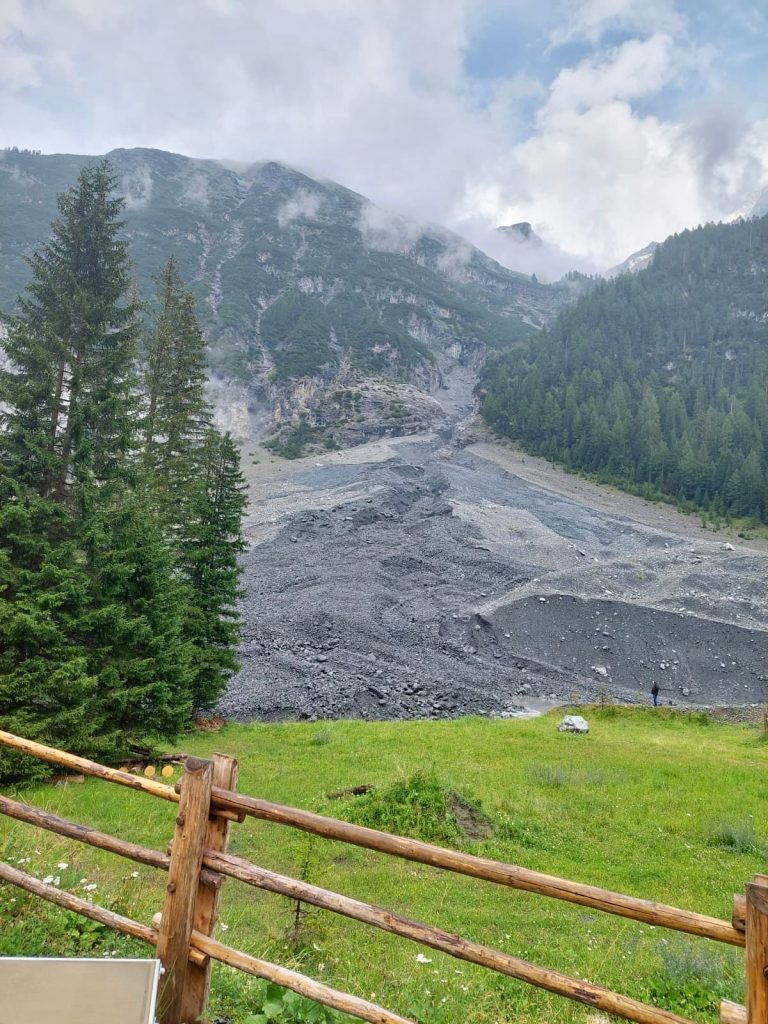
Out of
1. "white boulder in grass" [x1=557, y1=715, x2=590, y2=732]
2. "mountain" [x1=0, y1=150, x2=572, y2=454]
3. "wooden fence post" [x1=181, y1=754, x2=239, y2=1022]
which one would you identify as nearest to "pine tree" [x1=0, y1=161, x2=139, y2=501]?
"wooden fence post" [x1=181, y1=754, x2=239, y2=1022]

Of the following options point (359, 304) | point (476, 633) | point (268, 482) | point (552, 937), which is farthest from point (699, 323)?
point (552, 937)

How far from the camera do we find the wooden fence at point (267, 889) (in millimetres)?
3498

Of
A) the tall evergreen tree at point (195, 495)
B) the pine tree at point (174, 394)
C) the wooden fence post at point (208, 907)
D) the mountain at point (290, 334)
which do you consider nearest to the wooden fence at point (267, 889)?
the wooden fence post at point (208, 907)

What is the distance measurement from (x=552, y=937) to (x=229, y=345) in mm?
164013

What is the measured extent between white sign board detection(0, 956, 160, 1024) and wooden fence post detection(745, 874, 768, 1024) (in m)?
2.94

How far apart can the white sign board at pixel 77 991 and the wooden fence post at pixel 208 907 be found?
1.56m

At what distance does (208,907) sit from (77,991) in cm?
184

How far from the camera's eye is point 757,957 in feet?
9.88

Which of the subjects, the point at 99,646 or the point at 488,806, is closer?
the point at 488,806

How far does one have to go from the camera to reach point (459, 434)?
396 feet

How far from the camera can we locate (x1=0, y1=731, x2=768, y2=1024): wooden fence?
11.5ft

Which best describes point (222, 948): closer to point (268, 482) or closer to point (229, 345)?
point (268, 482)

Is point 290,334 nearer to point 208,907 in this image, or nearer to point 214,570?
point 214,570

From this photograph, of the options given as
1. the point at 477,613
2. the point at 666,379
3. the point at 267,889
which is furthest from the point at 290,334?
the point at 267,889
